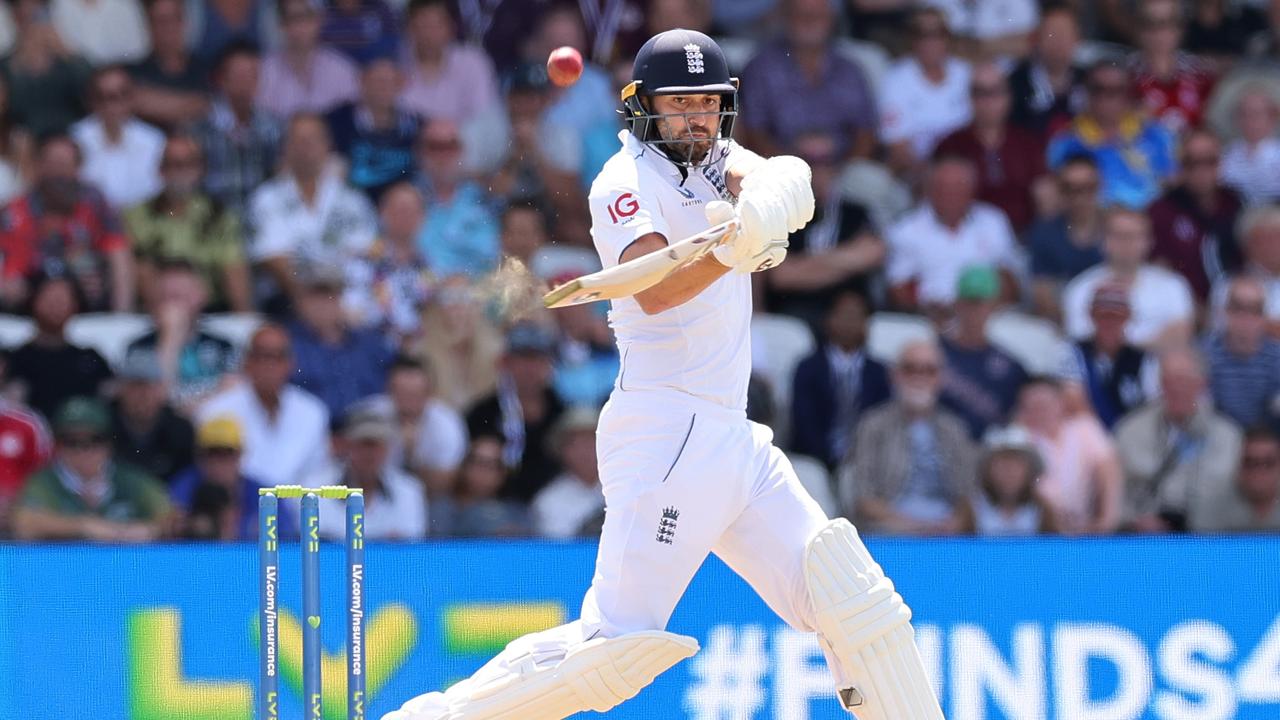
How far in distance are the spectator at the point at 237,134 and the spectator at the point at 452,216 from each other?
777 mm

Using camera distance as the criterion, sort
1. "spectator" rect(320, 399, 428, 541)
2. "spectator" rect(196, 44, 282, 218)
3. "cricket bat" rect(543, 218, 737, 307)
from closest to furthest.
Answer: "cricket bat" rect(543, 218, 737, 307)
"spectator" rect(320, 399, 428, 541)
"spectator" rect(196, 44, 282, 218)

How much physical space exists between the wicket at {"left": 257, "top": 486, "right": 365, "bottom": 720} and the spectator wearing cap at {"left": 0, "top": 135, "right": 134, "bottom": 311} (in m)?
4.32

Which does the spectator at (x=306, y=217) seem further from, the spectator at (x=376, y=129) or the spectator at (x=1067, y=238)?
the spectator at (x=1067, y=238)

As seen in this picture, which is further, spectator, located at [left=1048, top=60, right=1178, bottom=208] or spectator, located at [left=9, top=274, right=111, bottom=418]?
spectator, located at [left=1048, top=60, right=1178, bottom=208]

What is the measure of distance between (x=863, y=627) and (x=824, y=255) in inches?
176

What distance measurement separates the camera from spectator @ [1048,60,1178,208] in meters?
9.13

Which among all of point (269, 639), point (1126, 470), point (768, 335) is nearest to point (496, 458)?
point (768, 335)

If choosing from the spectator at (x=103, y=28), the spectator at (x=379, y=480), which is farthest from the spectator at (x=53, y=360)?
the spectator at (x=103, y=28)

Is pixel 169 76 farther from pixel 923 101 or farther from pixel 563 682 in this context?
pixel 563 682

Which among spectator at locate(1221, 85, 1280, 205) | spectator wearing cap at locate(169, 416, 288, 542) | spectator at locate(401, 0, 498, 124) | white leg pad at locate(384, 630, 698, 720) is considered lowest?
spectator wearing cap at locate(169, 416, 288, 542)

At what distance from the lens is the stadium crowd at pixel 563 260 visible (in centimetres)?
827

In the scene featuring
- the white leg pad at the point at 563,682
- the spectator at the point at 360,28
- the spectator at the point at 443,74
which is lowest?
the white leg pad at the point at 563,682

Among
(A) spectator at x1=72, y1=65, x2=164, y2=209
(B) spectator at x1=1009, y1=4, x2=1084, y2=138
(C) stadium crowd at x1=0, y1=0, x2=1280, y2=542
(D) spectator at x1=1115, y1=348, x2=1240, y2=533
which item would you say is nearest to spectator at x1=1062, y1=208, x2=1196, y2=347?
(C) stadium crowd at x1=0, y1=0, x2=1280, y2=542

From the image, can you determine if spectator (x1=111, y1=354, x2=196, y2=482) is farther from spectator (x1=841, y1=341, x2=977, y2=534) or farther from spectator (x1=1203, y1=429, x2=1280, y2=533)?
spectator (x1=1203, y1=429, x2=1280, y2=533)
